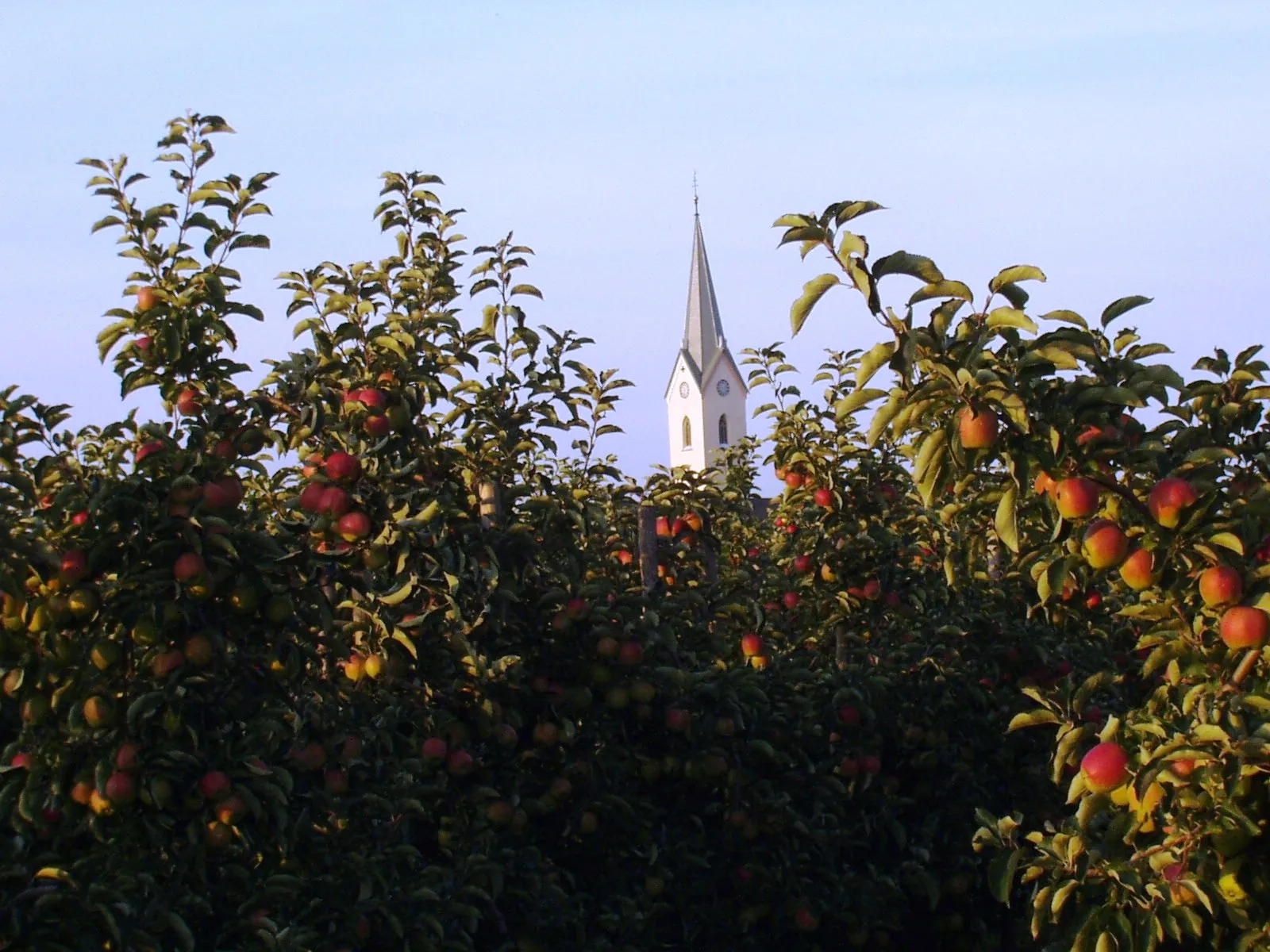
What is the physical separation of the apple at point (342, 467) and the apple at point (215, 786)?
118 cm

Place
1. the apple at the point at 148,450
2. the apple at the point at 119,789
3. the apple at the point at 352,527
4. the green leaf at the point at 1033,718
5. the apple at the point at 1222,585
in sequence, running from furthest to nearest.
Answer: the apple at the point at 352,527
the apple at the point at 148,450
the green leaf at the point at 1033,718
the apple at the point at 119,789
the apple at the point at 1222,585

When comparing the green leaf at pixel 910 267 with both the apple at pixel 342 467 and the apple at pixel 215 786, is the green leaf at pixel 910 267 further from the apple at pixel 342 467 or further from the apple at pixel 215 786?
the apple at pixel 342 467

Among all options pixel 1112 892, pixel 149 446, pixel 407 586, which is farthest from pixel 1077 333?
pixel 149 446

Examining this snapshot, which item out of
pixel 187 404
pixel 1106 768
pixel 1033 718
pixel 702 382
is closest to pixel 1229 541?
pixel 1106 768

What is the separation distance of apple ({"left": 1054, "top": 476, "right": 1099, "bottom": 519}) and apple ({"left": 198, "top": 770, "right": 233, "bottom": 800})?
6.35 ft

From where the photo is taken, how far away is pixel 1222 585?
117 inches

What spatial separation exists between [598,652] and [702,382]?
6874cm

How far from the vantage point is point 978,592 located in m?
6.67

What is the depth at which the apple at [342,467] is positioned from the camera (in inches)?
170

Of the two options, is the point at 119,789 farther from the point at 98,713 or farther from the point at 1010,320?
the point at 1010,320

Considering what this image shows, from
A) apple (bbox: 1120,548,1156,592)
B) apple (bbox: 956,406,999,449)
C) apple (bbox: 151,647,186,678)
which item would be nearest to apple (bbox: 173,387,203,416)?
apple (bbox: 151,647,186,678)

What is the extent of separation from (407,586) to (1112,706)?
10.3 ft

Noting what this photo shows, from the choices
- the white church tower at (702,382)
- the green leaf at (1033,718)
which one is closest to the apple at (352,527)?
the green leaf at (1033,718)

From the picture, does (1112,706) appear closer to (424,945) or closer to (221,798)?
(424,945)
